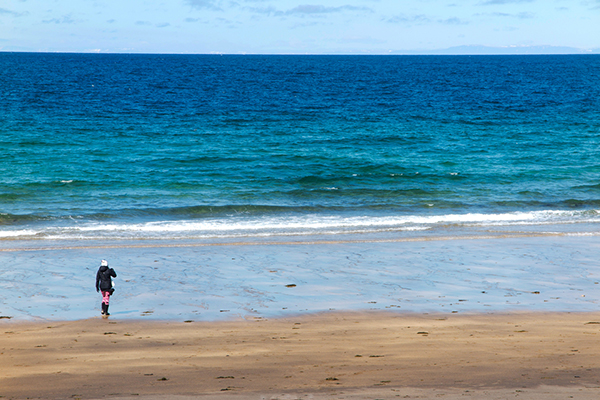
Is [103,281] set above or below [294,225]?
above

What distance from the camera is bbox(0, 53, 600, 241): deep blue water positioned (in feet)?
66.0

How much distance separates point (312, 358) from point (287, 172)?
19984 millimetres

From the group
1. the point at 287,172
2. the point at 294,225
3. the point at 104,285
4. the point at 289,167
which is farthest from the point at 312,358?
the point at 289,167

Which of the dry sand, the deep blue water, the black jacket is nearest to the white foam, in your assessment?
the deep blue water

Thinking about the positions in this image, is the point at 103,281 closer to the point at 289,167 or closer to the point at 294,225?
the point at 294,225

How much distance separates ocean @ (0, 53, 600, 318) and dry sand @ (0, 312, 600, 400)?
17.7ft

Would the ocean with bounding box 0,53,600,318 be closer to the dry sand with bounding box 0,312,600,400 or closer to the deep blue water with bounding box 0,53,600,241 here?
the deep blue water with bounding box 0,53,600,241

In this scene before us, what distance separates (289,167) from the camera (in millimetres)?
29359

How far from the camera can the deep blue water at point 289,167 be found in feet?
66.0

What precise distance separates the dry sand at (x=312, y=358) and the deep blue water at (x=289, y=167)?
26.4 ft

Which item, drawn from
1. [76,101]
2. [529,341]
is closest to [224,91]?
[76,101]

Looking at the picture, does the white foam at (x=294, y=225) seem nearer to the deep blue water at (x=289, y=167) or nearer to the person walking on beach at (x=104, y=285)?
the deep blue water at (x=289, y=167)

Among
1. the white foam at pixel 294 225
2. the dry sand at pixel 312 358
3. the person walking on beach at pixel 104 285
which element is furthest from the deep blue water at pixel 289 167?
the dry sand at pixel 312 358

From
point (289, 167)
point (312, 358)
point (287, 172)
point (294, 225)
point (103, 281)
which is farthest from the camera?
point (289, 167)
